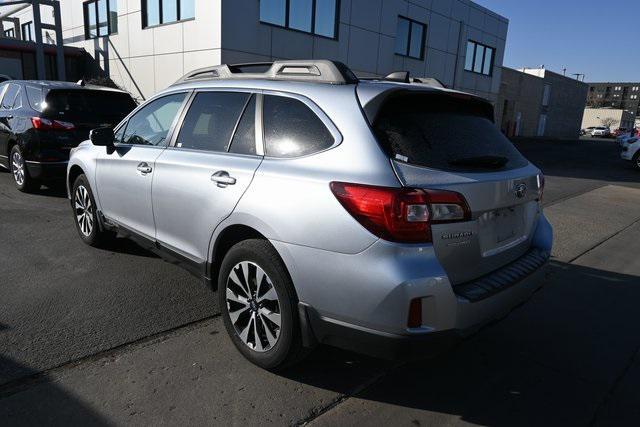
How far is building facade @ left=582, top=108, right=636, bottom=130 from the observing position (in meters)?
97.1

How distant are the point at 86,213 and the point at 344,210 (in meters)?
3.67

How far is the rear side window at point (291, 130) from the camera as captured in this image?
265 centimetres

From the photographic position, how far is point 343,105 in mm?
2605

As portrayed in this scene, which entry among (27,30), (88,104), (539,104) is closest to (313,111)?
(88,104)

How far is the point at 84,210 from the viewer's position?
5.00 m

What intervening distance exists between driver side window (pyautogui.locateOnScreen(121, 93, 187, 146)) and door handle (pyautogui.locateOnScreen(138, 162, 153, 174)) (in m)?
0.20

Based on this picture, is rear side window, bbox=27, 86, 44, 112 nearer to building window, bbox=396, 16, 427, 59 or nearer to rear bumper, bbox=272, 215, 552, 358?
rear bumper, bbox=272, 215, 552, 358

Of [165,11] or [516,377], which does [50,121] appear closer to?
[516,377]

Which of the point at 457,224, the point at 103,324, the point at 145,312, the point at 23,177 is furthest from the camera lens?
the point at 23,177

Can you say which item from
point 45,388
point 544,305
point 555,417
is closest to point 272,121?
point 45,388

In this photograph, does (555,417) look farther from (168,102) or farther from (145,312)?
(168,102)

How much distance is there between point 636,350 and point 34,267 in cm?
505

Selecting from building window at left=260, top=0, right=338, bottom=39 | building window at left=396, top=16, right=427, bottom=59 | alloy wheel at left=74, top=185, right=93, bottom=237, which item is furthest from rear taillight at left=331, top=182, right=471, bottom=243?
building window at left=396, top=16, right=427, bottom=59

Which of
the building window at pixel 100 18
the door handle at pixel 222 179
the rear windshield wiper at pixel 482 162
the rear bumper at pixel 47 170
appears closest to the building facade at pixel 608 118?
the building window at pixel 100 18
